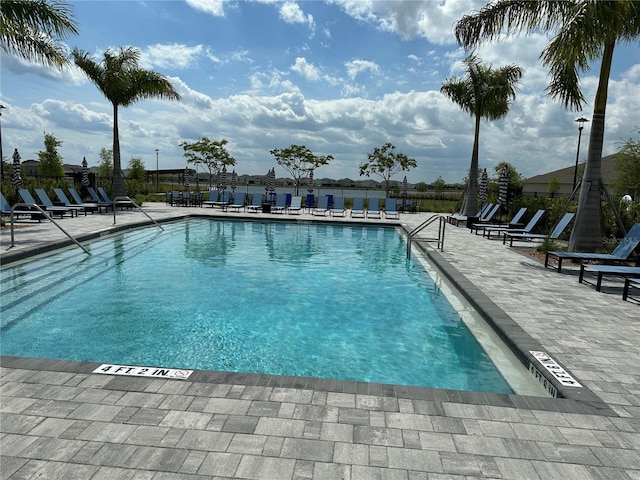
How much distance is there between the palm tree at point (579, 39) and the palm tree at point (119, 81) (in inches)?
626

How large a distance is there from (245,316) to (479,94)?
1623 cm

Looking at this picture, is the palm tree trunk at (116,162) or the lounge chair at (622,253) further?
the palm tree trunk at (116,162)

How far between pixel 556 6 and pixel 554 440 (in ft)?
30.4

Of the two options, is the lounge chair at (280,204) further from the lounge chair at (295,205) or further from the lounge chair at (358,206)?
the lounge chair at (358,206)

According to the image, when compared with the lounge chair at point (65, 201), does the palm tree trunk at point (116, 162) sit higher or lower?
higher

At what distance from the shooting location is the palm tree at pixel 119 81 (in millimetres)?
19547

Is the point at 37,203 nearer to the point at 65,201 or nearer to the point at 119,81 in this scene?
the point at 65,201

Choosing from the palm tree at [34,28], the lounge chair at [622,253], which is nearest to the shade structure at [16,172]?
the palm tree at [34,28]

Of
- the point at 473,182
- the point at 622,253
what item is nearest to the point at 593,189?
the point at 622,253

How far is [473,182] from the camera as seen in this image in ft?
59.2

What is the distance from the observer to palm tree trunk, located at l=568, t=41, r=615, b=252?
29.9ft

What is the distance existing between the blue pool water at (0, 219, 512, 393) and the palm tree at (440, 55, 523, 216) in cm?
927

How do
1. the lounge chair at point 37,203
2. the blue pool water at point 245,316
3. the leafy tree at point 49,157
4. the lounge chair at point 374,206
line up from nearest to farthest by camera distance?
1. the blue pool water at point 245,316
2. the lounge chair at point 37,203
3. the lounge chair at point 374,206
4. the leafy tree at point 49,157

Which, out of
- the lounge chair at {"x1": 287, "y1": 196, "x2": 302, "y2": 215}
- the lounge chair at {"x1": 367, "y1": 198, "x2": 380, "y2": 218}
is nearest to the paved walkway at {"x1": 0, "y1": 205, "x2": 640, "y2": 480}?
the lounge chair at {"x1": 367, "y1": 198, "x2": 380, "y2": 218}
